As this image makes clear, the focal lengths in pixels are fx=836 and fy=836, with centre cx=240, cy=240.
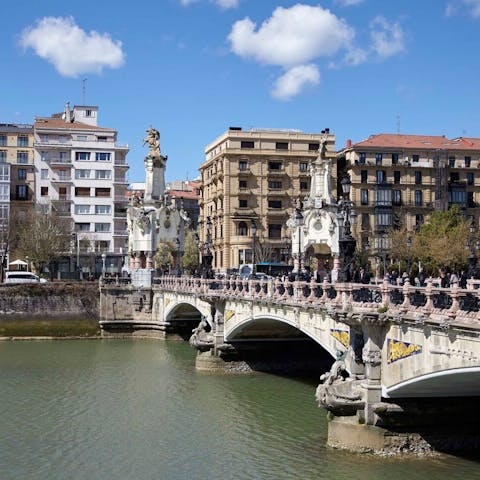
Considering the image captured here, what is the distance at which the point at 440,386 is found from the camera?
23922mm

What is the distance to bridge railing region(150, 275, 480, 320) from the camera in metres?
20.5

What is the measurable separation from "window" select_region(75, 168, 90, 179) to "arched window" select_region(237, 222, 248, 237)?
17717mm

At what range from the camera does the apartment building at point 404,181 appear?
93.0 metres

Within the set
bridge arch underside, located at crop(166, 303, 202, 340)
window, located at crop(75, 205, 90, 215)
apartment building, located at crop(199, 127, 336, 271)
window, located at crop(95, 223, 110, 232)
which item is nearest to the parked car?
bridge arch underside, located at crop(166, 303, 202, 340)

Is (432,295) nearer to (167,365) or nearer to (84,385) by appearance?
(84,385)

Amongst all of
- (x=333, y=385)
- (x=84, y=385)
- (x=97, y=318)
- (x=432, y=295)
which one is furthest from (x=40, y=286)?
(x=432, y=295)

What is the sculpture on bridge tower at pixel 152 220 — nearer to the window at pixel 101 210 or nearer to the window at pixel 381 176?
the window at pixel 101 210

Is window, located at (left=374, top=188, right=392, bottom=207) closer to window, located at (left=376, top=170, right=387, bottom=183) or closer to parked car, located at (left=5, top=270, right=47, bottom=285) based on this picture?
window, located at (left=376, top=170, right=387, bottom=183)

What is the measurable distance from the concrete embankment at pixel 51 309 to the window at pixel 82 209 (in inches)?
1024

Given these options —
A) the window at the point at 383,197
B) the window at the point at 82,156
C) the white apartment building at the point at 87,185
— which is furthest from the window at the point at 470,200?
the window at the point at 82,156

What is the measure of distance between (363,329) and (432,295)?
14.2 feet

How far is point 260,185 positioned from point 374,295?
7011 centimetres

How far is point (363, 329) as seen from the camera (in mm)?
25781

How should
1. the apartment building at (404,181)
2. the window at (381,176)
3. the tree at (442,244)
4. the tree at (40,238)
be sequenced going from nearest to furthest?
the tree at (442,244), the tree at (40,238), the apartment building at (404,181), the window at (381,176)
